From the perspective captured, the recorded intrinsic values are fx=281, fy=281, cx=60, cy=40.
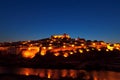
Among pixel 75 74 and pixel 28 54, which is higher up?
pixel 28 54

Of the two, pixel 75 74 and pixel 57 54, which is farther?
pixel 57 54

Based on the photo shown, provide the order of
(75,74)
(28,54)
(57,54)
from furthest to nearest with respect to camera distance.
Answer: (28,54)
(57,54)
(75,74)

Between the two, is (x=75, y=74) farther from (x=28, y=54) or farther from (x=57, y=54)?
(x=28, y=54)

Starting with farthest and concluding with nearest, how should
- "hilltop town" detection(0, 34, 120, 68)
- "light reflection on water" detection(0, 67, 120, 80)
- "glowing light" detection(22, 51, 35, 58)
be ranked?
"glowing light" detection(22, 51, 35, 58)
"hilltop town" detection(0, 34, 120, 68)
"light reflection on water" detection(0, 67, 120, 80)

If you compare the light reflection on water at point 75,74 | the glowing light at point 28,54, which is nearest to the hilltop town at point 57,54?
the glowing light at point 28,54

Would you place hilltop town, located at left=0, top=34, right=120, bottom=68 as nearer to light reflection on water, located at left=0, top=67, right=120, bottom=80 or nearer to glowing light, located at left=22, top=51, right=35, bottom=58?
glowing light, located at left=22, top=51, right=35, bottom=58

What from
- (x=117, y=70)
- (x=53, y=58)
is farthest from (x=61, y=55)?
(x=117, y=70)

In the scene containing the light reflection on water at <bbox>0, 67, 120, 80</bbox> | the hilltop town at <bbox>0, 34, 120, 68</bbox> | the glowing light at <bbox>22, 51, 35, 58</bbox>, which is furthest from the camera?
the glowing light at <bbox>22, 51, 35, 58</bbox>

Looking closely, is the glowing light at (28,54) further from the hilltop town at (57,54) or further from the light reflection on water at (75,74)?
the light reflection on water at (75,74)

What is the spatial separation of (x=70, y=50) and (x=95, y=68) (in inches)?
1313

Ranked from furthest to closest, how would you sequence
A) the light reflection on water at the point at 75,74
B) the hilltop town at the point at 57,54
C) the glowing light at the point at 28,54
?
the glowing light at the point at 28,54 → the hilltop town at the point at 57,54 → the light reflection on water at the point at 75,74

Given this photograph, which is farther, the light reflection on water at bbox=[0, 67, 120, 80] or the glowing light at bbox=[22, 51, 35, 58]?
the glowing light at bbox=[22, 51, 35, 58]

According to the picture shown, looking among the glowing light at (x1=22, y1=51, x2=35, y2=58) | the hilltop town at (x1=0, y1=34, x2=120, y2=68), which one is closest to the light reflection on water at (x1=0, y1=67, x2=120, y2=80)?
the hilltop town at (x1=0, y1=34, x2=120, y2=68)

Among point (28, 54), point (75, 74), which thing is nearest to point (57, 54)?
point (28, 54)
